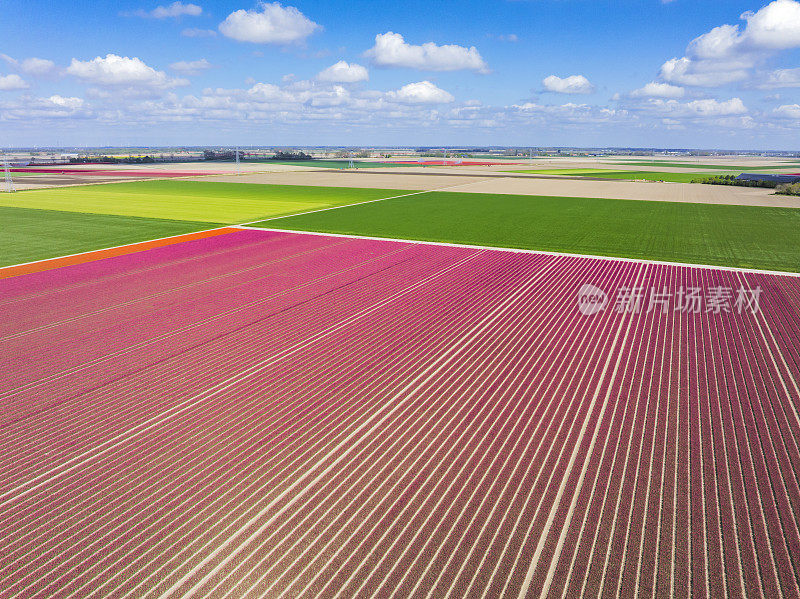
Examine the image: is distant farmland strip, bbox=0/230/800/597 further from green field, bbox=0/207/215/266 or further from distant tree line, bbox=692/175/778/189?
distant tree line, bbox=692/175/778/189

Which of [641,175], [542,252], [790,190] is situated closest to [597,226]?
[542,252]

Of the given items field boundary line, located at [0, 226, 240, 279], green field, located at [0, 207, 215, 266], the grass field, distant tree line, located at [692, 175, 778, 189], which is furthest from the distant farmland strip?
distant tree line, located at [692, 175, 778, 189]

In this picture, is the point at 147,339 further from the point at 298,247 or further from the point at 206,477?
the point at 298,247

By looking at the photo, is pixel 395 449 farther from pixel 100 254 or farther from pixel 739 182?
pixel 739 182

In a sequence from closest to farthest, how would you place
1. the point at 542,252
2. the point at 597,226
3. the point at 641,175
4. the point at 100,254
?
the point at 100,254 → the point at 542,252 → the point at 597,226 → the point at 641,175

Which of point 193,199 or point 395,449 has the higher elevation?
point 193,199

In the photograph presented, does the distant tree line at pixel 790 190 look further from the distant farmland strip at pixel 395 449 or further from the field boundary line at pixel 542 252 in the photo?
the distant farmland strip at pixel 395 449
